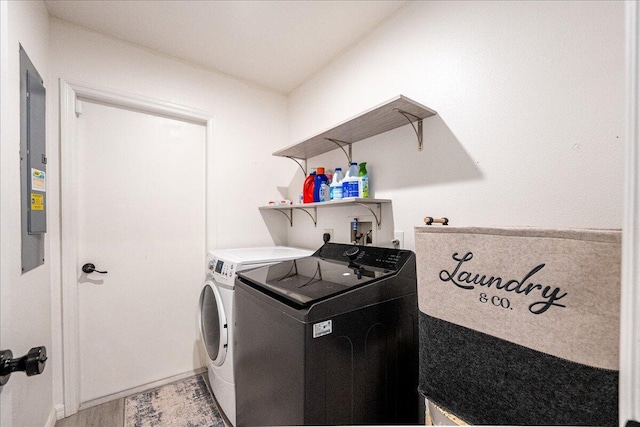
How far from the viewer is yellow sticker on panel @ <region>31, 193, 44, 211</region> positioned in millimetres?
1251

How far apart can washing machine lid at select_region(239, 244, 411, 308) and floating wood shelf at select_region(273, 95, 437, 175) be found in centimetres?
67

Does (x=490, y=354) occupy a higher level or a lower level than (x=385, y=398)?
higher

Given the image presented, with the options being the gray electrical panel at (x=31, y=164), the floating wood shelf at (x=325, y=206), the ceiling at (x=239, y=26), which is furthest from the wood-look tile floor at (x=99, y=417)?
the ceiling at (x=239, y=26)

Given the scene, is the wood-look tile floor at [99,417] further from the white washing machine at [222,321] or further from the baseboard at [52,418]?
the white washing machine at [222,321]

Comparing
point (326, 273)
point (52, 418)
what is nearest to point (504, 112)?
point (326, 273)

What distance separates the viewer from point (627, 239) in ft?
1.24

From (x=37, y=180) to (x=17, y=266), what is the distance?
0.48 metres

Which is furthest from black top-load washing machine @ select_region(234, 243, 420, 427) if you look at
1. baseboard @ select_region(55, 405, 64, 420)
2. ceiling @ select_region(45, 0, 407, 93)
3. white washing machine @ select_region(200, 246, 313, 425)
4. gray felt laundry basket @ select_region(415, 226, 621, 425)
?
ceiling @ select_region(45, 0, 407, 93)

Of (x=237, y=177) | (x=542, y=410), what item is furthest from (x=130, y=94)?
(x=542, y=410)

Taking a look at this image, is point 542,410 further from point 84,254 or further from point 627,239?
point 84,254

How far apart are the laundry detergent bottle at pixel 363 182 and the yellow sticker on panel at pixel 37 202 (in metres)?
1.67

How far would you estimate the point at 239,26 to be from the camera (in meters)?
1.75

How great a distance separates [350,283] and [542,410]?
65 centimetres

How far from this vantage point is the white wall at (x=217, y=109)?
66.7 inches
